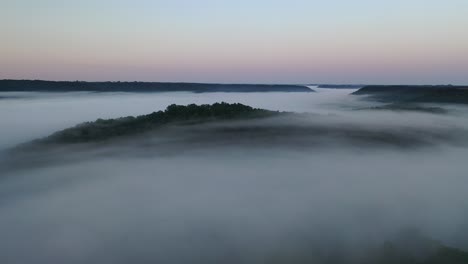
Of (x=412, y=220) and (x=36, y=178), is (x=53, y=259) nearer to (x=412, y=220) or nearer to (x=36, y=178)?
(x=36, y=178)

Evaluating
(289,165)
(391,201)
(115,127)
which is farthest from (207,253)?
(115,127)

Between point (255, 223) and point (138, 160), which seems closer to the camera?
point (255, 223)

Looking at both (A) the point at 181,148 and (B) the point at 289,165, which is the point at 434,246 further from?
(A) the point at 181,148

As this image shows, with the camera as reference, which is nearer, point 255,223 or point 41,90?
point 255,223

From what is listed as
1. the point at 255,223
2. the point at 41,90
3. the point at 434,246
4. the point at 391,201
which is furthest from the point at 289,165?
the point at 41,90

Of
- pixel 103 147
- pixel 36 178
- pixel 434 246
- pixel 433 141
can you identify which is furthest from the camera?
pixel 433 141

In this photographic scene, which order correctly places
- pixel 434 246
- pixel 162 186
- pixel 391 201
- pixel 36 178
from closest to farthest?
1. pixel 434 246
2. pixel 391 201
3. pixel 162 186
4. pixel 36 178

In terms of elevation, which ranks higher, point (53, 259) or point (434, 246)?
point (434, 246)

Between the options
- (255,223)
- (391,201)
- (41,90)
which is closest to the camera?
(255,223)

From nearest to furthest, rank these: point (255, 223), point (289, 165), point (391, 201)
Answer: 1. point (255, 223)
2. point (391, 201)
3. point (289, 165)
